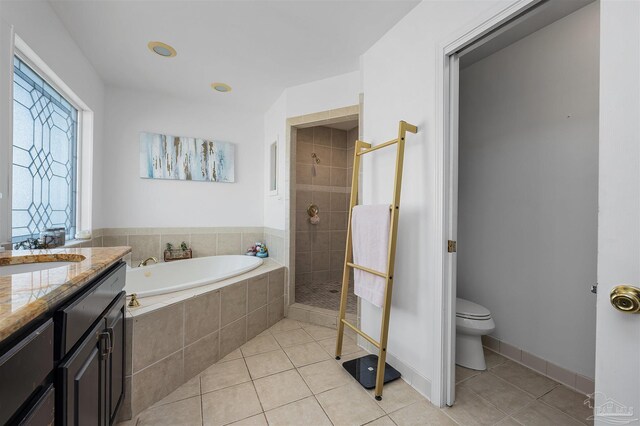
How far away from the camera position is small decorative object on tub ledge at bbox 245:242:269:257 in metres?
3.09

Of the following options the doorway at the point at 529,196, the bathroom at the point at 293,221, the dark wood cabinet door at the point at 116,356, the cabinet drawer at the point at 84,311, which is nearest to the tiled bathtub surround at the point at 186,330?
the bathroom at the point at 293,221

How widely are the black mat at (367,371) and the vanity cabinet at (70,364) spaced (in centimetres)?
126

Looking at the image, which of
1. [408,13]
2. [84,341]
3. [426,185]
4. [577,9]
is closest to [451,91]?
[426,185]

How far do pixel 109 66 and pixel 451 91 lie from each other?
2.71 metres

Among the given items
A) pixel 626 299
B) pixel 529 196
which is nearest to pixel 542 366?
pixel 529 196

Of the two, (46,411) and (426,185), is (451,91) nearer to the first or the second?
(426,185)

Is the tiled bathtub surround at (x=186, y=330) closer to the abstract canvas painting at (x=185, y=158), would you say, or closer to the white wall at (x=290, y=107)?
the white wall at (x=290, y=107)

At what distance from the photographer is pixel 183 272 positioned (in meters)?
2.77

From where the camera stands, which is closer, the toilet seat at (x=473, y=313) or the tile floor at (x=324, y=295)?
the toilet seat at (x=473, y=313)

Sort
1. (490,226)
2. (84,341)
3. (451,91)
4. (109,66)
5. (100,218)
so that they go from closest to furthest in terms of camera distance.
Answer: (84,341), (451,91), (490,226), (109,66), (100,218)

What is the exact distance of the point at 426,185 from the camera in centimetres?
157

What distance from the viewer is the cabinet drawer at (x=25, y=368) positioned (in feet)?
1.57

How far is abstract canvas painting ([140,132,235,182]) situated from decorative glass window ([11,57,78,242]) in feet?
1.96

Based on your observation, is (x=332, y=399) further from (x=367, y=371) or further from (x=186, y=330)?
(x=186, y=330)
